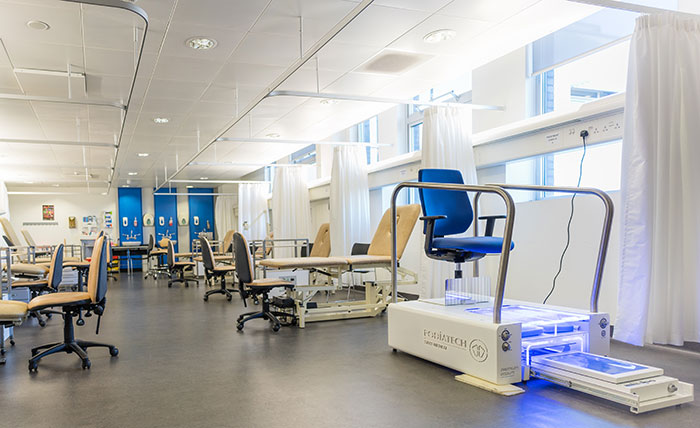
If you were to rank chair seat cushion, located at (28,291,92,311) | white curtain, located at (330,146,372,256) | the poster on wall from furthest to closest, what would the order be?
1. the poster on wall
2. white curtain, located at (330,146,372,256)
3. chair seat cushion, located at (28,291,92,311)

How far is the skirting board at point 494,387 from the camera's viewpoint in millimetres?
2792

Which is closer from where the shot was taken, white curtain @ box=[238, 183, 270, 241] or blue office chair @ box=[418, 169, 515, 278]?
blue office chair @ box=[418, 169, 515, 278]

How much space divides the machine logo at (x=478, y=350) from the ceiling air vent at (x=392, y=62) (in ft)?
11.4

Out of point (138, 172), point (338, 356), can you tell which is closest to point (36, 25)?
point (338, 356)

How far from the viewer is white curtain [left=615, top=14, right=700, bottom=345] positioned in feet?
12.0

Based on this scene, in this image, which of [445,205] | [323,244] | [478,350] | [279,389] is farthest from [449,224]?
[323,244]

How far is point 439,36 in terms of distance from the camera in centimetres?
505

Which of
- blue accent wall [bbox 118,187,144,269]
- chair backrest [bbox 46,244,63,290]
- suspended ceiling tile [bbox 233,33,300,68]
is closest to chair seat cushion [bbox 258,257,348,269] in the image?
chair backrest [bbox 46,244,63,290]

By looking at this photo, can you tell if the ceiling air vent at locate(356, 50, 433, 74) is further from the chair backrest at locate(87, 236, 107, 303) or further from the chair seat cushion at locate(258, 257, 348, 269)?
the chair backrest at locate(87, 236, 107, 303)

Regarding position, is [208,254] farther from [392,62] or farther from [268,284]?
[392,62]

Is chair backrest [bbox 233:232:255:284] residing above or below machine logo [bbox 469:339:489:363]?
above

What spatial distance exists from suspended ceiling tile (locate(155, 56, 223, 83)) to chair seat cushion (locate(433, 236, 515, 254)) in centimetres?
337

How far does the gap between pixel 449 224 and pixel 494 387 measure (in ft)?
4.62

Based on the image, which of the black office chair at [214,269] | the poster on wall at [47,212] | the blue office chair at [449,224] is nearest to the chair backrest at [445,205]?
the blue office chair at [449,224]
